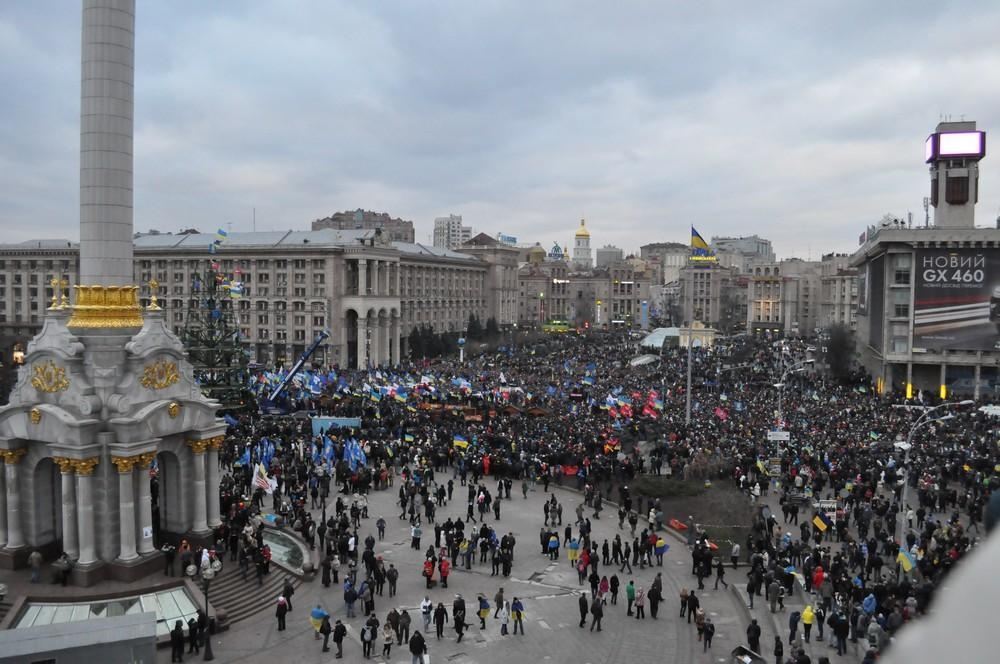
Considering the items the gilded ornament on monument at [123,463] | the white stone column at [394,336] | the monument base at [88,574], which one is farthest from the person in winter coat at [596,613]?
the white stone column at [394,336]

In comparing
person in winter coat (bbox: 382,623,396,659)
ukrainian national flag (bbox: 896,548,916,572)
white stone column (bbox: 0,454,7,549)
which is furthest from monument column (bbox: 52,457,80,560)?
ukrainian national flag (bbox: 896,548,916,572)

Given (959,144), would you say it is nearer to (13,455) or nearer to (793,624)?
(793,624)

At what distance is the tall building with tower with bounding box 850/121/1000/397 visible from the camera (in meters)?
58.8

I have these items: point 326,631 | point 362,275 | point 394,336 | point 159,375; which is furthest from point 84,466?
point 394,336

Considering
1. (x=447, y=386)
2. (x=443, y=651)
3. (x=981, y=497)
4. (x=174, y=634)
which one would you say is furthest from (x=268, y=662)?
(x=447, y=386)

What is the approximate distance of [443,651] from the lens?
19.3 m

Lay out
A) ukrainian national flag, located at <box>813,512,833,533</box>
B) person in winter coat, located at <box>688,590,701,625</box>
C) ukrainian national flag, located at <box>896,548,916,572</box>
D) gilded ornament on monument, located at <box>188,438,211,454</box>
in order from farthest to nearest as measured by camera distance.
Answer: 1. ukrainian national flag, located at <box>813,512,833,533</box>
2. gilded ornament on monument, located at <box>188,438,211,454</box>
3. person in winter coat, located at <box>688,590,701,625</box>
4. ukrainian national flag, located at <box>896,548,916,572</box>

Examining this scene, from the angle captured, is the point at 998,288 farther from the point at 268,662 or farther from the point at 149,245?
the point at 149,245

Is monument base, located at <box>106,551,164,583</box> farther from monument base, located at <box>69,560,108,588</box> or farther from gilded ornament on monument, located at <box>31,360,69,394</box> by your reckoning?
gilded ornament on monument, located at <box>31,360,69,394</box>

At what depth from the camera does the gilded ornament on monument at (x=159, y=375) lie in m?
21.9

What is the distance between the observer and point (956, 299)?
197ft

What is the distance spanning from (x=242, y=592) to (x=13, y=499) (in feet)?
21.9

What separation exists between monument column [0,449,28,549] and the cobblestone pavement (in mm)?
6044

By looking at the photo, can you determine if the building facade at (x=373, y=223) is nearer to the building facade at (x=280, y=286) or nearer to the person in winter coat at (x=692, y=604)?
the building facade at (x=280, y=286)
